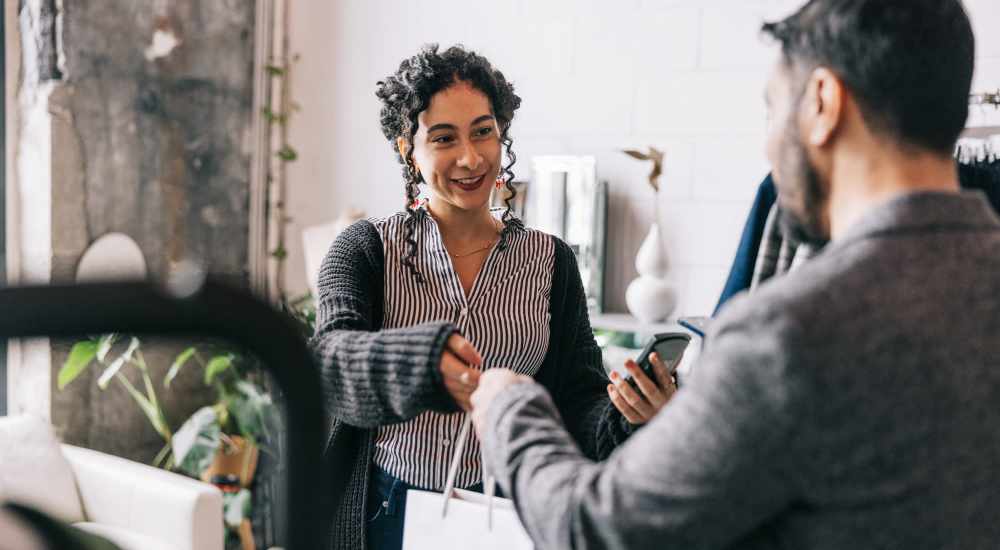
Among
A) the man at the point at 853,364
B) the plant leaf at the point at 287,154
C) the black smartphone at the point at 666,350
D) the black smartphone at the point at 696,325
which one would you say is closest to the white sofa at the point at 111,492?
the plant leaf at the point at 287,154

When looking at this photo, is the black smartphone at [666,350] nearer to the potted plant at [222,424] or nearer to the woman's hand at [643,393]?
the woman's hand at [643,393]

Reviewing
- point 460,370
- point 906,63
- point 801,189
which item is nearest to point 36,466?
point 460,370

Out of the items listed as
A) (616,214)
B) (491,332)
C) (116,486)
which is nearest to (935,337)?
(491,332)

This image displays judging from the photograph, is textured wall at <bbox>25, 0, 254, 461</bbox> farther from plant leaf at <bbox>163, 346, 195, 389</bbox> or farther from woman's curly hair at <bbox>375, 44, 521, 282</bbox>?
woman's curly hair at <bbox>375, 44, 521, 282</bbox>

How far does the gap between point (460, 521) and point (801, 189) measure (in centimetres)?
68

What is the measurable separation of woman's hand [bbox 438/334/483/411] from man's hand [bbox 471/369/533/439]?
0.12 meters

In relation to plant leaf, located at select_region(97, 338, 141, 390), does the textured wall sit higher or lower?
higher

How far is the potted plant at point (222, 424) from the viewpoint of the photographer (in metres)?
2.79

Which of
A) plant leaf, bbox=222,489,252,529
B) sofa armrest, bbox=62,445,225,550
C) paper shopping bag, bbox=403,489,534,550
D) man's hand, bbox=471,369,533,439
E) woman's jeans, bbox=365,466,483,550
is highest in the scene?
man's hand, bbox=471,369,533,439

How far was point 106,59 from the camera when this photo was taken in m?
2.88

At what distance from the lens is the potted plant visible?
279cm

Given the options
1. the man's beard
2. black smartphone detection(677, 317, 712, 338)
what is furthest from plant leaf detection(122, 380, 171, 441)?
the man's beard

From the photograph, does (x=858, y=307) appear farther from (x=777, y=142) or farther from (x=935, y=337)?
(x=777, y=142)

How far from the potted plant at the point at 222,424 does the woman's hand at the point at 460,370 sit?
1.85 m
